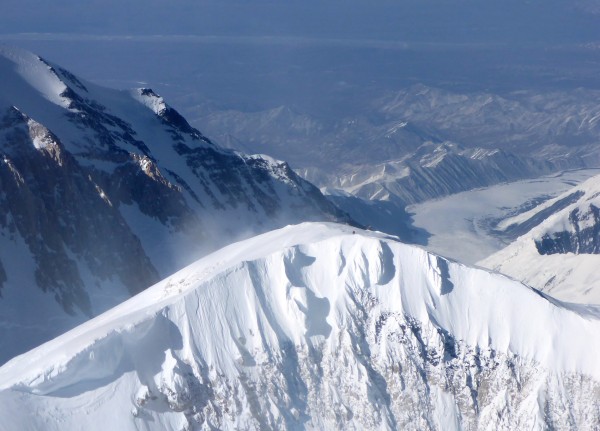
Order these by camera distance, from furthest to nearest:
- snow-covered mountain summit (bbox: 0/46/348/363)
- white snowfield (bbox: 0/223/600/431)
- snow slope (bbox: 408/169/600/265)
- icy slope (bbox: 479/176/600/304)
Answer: snow slope (bbox: 408/169/600/265) → icy slope (bbox: 479/176/600/304) → snow-covered mountain summit (bbox: 0/46/348/363) → white snowfield (bbox: 0/223/600/431)

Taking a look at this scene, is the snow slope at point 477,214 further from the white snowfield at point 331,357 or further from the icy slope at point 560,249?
the white snowfield at point 331,357

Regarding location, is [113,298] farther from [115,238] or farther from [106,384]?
[106,384]

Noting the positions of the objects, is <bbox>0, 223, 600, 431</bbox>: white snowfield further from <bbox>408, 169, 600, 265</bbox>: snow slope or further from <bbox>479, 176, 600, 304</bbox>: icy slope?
<bbox>408, 169, 600, 265</bbox>: snow slope

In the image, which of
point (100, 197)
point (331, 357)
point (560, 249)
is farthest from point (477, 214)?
point (331, 357)

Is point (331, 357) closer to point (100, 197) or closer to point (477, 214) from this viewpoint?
point (100, 197)

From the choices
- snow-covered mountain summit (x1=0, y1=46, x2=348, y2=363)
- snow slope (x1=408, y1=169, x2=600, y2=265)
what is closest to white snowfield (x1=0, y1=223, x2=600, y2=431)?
snow-covered mountain summit (x1=0, y1=46, x2=348, y2=363)

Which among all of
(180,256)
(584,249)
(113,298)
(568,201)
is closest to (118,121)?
(180,256)

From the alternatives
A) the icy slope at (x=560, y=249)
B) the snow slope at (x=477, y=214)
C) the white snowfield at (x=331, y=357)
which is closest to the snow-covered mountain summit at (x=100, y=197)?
the icy slope at (x=560, y=249)
